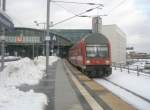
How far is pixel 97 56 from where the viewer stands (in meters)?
31.6

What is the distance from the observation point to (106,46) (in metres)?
32.0

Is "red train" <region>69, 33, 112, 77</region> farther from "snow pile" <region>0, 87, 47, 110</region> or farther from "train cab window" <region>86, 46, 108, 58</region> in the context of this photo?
"snow pile" <region>0, 87, 47, 110</region>

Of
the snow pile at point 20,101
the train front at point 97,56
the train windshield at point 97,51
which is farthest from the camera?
the train windshield at point 97,51

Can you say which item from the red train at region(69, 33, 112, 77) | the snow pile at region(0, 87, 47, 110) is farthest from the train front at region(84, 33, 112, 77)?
the snow pile at region(0, 87, 47, 110)

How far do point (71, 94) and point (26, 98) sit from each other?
3764 mm

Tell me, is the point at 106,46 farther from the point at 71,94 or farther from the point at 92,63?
the point at 71,94

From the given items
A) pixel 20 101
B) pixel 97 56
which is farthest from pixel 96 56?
pixel 20 101

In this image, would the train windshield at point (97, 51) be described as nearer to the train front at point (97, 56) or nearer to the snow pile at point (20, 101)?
the train front at point (97, 56)

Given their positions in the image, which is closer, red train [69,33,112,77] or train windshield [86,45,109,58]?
red train [69,33,112,77]

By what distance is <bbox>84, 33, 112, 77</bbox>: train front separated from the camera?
31359 mm

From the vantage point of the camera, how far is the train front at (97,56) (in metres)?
31.4

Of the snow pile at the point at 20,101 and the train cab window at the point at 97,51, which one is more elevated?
the train cab window at the point at 97,51

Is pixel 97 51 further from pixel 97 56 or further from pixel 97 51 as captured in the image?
pixel 97 56

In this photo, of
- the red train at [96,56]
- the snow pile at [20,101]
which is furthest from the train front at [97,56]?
the snow pile at [20,101]
